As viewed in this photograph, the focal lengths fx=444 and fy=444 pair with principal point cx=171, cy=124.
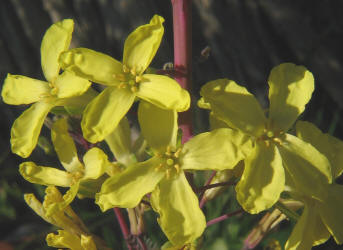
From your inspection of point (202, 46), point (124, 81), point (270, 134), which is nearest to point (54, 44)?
point (124, 81)

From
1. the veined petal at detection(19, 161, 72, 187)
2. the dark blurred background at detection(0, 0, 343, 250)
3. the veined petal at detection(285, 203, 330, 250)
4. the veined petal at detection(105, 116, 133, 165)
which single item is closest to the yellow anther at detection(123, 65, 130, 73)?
the veined petal at detection(105, 116, 133, 165)

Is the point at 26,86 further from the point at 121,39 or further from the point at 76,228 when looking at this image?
the point at 121,39

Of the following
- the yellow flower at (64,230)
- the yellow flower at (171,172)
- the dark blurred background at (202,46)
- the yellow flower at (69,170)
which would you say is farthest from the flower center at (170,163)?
the dark blurred background at (202,46)

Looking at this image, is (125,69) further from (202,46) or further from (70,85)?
(202,46)

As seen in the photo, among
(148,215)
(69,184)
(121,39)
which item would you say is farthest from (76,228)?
(121,39)

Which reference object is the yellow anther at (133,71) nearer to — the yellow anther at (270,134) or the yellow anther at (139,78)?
the yellow anther at (139,78)
